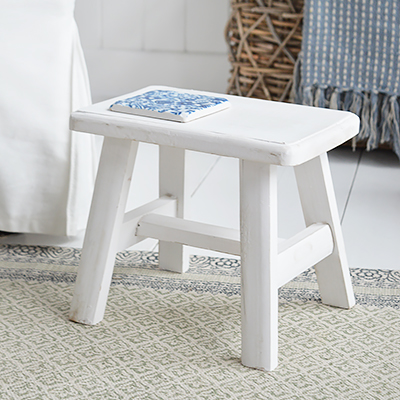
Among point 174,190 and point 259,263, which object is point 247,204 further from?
point 174,190

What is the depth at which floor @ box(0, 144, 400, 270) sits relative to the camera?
1230 millimetres

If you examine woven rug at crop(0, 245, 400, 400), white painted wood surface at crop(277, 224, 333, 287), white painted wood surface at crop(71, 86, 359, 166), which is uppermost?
white painted wood surface at crop(71, 86, 359, 166)

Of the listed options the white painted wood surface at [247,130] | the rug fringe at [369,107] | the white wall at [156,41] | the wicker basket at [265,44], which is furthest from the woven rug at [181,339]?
the white wall at [156,41]

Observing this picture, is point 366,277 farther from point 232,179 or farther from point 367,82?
point 367,82

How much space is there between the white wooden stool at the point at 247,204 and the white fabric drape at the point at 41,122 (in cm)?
22

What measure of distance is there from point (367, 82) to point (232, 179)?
43cm

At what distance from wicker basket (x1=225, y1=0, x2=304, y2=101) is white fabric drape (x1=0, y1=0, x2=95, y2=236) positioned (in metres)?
0.71

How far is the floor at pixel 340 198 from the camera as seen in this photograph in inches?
48.4

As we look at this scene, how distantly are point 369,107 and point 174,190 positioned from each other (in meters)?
0.78

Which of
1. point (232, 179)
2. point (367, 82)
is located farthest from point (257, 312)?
point (367, 82)

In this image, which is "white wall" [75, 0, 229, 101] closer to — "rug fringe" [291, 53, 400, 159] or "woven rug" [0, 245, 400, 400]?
"rug fringe" [291, 53, 400, 159]

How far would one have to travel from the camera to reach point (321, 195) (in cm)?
93

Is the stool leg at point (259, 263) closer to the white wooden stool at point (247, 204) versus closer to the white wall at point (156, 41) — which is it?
the white wooden stool at point (247, 204)

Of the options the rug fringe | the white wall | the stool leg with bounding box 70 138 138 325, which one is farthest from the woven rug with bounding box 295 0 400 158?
the stool leg with bounding box 70 138 138 325
